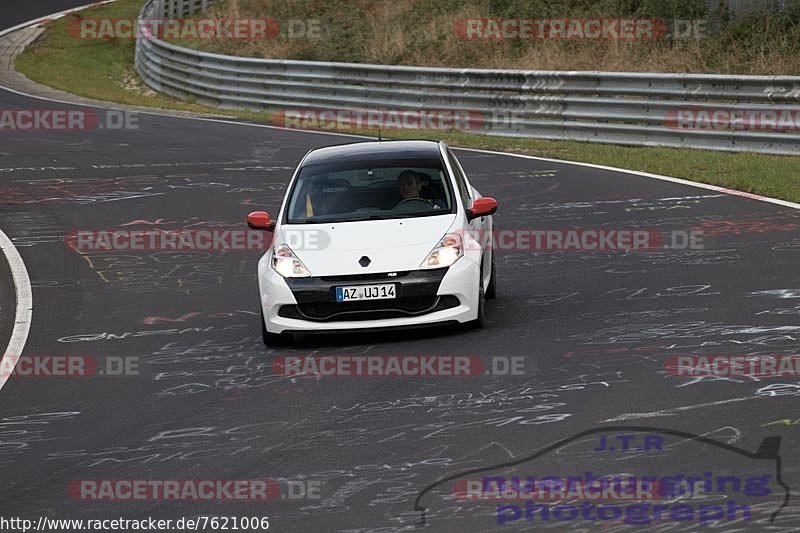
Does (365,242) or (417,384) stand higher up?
(365,242)

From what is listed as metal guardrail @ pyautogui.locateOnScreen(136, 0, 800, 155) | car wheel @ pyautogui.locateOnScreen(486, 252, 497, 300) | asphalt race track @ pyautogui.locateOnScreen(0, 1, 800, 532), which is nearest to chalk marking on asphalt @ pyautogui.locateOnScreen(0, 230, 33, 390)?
asphalt race track @ pyautogui.locateOnScreen(0, 1, 800, 532)

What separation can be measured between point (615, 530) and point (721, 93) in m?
16.3

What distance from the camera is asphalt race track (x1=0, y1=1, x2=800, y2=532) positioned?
7219mm

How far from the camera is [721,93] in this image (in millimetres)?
21625

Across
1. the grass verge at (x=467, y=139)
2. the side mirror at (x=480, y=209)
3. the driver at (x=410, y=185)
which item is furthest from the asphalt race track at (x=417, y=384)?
the grass verge at (x=467, y=139)

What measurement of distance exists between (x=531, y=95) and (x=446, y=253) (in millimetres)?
14504

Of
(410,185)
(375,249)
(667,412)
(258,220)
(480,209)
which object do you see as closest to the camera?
(667,412)

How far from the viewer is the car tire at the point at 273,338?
10.8m

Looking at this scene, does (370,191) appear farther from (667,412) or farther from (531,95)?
(531,95)

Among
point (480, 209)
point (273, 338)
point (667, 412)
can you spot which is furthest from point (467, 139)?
point (667, 412)

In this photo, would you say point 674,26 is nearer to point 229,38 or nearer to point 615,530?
point 229,38

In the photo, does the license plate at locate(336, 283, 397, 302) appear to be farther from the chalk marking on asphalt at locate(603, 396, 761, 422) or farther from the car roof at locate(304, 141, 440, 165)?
the chalk marking on asphalt at locate(603, 396, 761, 422)

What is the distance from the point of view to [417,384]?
9.40 metres

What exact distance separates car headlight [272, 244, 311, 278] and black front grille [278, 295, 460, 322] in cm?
25
